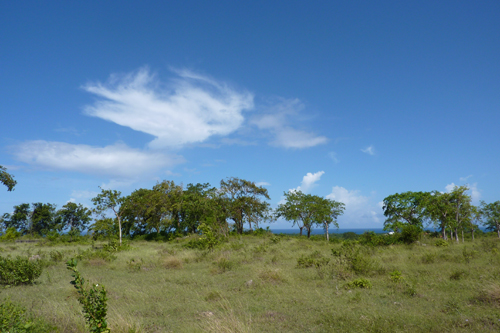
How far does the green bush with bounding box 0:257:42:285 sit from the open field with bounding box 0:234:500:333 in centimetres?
51

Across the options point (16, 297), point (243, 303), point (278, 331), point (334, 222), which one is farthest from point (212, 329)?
point (334, 222)

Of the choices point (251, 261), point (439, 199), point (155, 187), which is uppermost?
point (155, 187)

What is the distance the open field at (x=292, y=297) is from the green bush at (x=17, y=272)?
507 millimetres

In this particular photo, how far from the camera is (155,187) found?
150 ft

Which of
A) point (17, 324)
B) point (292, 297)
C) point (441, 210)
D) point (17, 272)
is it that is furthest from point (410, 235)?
point (17, 324)

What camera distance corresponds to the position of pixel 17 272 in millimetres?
11766

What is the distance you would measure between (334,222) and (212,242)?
86.9ft

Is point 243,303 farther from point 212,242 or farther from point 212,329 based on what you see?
point 212,242

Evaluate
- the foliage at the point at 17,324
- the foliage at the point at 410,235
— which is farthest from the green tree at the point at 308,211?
the foliage at the point at 17,324

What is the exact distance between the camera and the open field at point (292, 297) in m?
6.58

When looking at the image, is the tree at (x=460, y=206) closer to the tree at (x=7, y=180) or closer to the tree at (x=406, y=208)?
the tree at (x=406, y=208)

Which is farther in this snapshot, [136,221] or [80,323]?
[136,221]

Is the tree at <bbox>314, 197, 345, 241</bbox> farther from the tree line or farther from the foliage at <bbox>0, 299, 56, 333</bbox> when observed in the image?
the foliage at <bbox>0, 299, 56, 333</bbox>

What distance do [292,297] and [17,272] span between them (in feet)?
35.8
